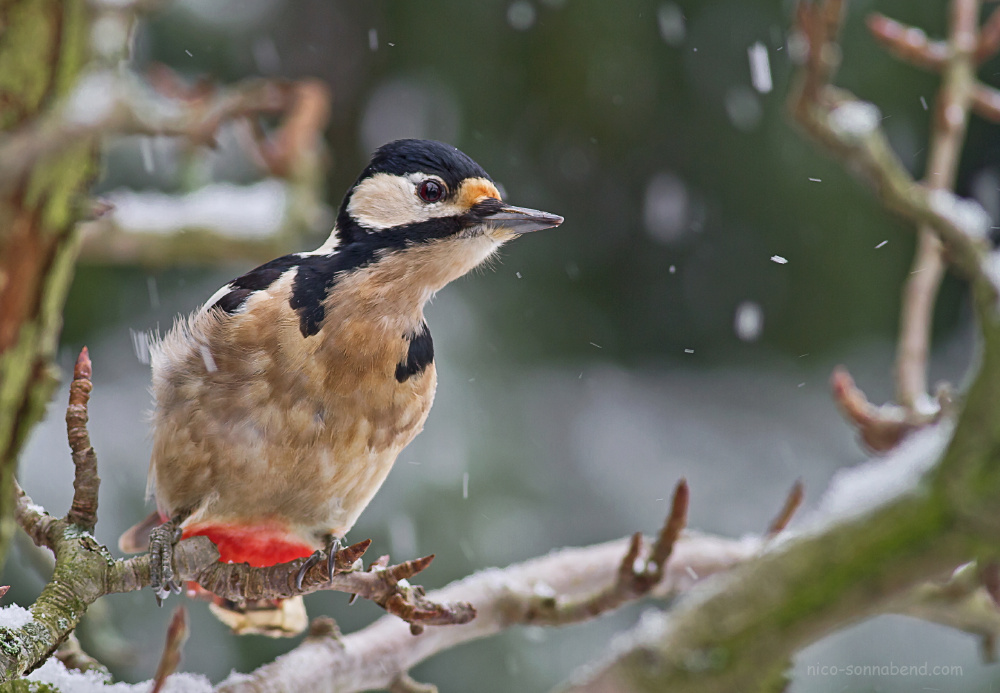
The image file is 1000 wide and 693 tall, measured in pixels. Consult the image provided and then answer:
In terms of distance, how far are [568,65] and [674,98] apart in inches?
22.0

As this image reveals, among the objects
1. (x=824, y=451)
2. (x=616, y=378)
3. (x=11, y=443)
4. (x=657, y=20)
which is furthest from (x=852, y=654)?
(x=11, y=443)

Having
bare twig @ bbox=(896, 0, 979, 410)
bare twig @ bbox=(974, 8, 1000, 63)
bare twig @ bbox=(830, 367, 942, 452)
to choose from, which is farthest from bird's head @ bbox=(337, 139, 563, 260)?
bare twig @ bbox=(974, 8, 1000, 63)

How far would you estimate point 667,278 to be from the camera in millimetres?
4883

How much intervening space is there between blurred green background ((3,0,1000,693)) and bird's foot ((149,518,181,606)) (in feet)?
8.35

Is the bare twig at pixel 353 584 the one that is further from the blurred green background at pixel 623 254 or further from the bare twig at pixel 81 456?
the blurred green background at pixel 623 254

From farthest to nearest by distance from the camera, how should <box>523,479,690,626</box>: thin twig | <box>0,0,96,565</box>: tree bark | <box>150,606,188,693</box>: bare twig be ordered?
<box>523,479,690,626</box>: thin twig
<box>0,0,96,565</box>: tree bark
<box>150,606,188,693</box>: bare twig

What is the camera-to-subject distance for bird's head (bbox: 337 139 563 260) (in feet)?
5.45

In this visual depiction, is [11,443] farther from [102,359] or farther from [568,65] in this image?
[568,65]

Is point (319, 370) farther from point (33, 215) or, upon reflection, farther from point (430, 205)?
point (33, 215)

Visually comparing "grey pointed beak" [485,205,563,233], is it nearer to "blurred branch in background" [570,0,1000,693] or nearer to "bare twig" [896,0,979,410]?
"blurred branch in background" [570,0,1000,693]

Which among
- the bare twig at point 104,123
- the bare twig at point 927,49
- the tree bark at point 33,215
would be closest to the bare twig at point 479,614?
the tree bark at point 33,215

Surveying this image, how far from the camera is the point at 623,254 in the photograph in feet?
15.9

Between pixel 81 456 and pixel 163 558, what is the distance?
7.2 inches

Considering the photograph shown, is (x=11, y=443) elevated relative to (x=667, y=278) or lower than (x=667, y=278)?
lower
